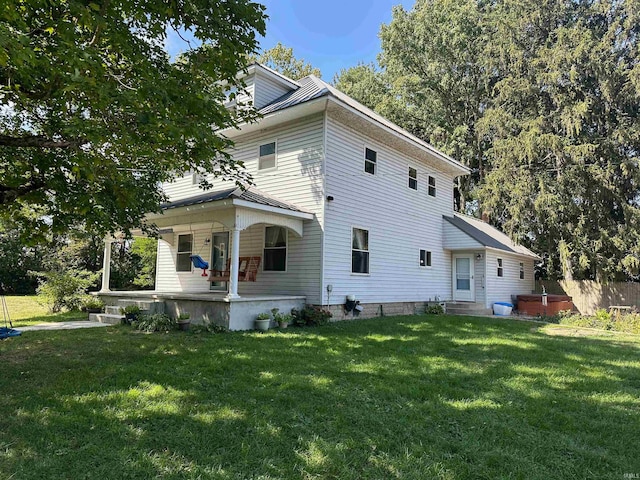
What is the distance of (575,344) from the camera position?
823 centimetres

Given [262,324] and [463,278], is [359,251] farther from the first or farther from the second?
[463,278]

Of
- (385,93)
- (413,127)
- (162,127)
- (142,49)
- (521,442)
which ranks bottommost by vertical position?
(521,442)

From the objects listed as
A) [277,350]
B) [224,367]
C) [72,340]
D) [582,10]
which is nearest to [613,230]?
[582,10]

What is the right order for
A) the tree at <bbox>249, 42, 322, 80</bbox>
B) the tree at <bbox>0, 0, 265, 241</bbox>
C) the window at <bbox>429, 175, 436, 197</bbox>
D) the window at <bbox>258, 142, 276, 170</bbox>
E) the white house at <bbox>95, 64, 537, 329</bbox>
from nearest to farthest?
the tree at <bbox>0, 0, 265, 241</bbox>, the white house at <bbox>95, 64, 537, 329</bbox>, the window at <bbox>258, 142, 276, 170</bbox>, the window at <bbox>429, 175, 436, 197</bbox>, the tree at <bbox>249, 42, 322, 80</bbox>

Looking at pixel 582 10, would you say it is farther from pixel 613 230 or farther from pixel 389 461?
pixel 389 461

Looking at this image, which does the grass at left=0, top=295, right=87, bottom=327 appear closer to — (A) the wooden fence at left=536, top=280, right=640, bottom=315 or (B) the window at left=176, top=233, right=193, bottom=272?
(B) the window at left=176, top=233, right=193, bottom=272

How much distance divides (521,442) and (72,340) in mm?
7481

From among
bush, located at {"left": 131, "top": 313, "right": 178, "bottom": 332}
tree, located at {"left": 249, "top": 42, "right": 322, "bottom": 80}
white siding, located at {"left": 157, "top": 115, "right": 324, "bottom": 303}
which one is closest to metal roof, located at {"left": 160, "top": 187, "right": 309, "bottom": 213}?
white siding, located at {"left": 157, "top": 115, "right": 324, "bottom": 303}

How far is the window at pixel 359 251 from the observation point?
1157cm

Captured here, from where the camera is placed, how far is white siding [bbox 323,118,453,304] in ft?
35.7

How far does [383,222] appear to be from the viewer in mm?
12695

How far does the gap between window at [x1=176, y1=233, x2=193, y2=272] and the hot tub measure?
13709 mm

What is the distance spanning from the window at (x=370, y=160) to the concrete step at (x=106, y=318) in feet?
25.9

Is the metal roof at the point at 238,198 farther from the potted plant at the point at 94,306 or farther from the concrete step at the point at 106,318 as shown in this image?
the potted plant at the point at 94,306
